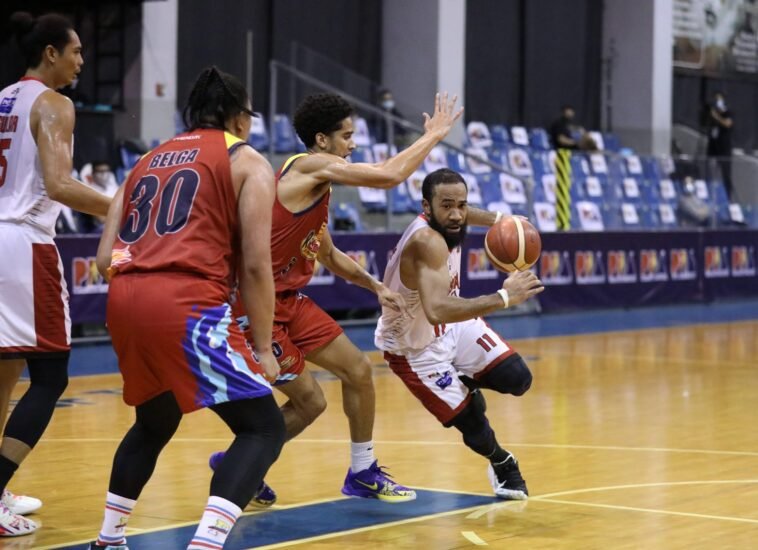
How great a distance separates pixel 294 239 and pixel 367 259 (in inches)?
363

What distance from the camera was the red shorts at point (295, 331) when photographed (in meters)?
6.11

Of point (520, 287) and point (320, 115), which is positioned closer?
point (520, 287)

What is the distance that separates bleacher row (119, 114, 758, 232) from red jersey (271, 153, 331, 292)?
9.57 metres

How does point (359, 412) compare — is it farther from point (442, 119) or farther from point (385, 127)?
point (385, 127)

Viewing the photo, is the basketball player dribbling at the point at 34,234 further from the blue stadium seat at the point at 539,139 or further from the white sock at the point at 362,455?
the blue stadium seat at the point at 539,139

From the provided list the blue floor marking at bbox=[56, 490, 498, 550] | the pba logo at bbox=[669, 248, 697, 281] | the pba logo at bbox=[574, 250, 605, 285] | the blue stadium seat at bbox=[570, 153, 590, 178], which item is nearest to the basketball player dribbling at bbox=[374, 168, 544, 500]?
the blue floor marking at bbox=[56, 490, 498, 550]

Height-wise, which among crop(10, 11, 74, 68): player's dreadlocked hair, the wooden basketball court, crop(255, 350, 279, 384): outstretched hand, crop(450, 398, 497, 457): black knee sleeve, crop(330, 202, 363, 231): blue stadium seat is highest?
crop(10, 11, 74, 68): player's dreadlocked hair

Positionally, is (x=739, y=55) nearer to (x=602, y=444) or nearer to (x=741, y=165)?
(x=741, y=165)

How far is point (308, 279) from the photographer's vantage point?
6.32 metres

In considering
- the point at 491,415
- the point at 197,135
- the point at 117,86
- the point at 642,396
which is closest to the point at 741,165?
the point at 117,86

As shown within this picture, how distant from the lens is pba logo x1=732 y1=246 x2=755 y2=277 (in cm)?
2092

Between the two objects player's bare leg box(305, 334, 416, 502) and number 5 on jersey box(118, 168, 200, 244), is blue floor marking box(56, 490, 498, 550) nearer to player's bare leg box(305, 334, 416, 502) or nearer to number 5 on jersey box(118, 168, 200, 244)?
player's bare leg box(305, 334, 416, 502)

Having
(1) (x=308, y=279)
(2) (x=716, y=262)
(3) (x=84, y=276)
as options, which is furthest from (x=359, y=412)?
(2) (x=716, y=262)

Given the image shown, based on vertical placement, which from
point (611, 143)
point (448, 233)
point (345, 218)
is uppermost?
point (611, 143)
